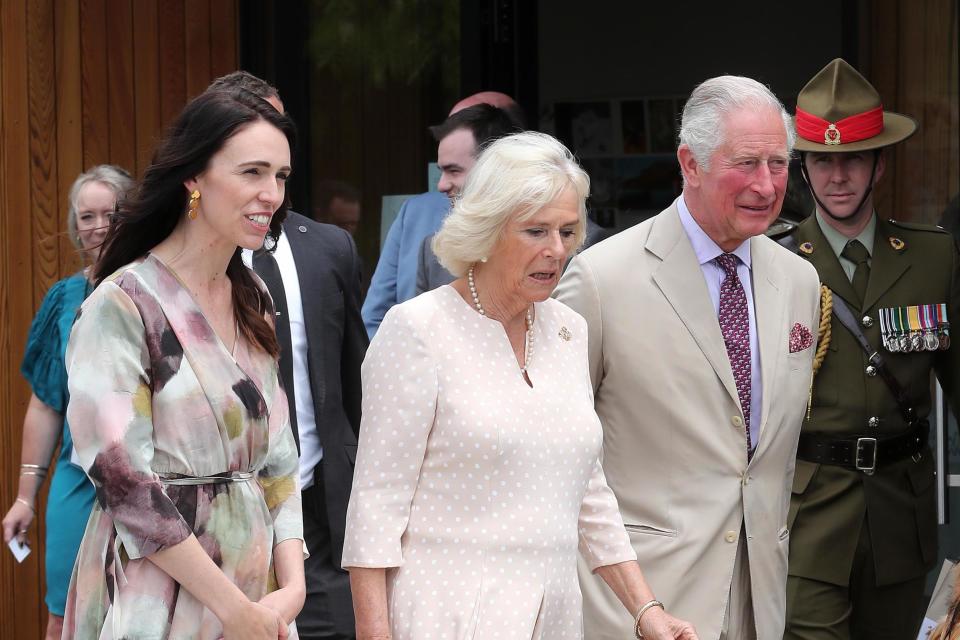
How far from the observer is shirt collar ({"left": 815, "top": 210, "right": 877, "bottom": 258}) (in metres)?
5.02

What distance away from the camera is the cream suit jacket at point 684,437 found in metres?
3.87

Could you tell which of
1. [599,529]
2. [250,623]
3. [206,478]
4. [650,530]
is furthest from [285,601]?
[650,530]

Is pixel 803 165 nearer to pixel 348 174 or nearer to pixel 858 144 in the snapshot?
pixel 858 144

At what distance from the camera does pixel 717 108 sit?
398 centimetres

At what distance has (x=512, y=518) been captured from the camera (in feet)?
10.4

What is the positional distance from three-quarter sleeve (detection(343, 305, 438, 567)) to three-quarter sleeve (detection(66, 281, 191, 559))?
422 mm

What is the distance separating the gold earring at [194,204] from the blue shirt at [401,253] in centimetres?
263

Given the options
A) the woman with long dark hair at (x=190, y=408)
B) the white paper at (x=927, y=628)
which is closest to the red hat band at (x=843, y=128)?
the white paper at (x=927, y=628)

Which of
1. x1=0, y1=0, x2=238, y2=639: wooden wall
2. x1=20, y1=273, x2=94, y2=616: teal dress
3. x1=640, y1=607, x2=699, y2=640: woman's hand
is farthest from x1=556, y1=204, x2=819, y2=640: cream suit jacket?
x1=0, y1=0, x2=238, y2=639: wooden wall

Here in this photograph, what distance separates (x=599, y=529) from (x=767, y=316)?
0.86m

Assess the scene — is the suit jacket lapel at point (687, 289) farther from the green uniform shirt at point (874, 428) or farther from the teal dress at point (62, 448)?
the teal dress at point (62, 448)

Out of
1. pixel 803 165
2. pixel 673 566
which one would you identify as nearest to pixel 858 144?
pixel 803 165

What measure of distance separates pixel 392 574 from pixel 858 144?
2.62 meters

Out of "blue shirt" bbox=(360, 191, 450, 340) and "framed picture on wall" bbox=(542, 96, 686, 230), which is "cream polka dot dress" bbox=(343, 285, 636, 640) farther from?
"framed picture on wall" bbox=(542, 96, 686, 230)
